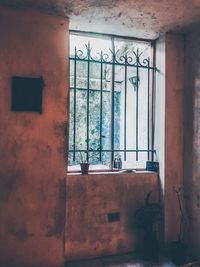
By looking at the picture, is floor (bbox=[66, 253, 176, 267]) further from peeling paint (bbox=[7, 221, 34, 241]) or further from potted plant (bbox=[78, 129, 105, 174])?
potted plant (bbox=[78, 129, 105, 174])

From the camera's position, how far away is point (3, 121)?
3023mm

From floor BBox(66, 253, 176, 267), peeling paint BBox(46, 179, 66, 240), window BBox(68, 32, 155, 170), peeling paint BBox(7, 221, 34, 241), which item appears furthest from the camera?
window BBox(68, 32, 155, 170)

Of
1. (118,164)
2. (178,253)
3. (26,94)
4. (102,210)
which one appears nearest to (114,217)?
(102,210)

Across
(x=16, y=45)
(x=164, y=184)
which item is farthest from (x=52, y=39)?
(x=164, y=184)

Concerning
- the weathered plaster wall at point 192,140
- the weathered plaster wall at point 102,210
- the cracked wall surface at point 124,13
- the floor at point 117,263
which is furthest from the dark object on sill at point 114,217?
the cracked wall surface at point 124,13

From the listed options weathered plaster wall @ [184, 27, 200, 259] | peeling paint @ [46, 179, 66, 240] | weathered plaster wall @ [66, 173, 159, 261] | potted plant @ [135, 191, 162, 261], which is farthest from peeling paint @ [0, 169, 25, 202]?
weathered plaster wall @ [184, 27, 200, 259]

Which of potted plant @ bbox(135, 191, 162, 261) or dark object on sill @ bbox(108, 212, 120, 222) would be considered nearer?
potted plant @ bbox(135, 191, 162, 261)

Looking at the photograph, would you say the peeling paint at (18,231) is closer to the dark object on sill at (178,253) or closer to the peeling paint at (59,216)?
the peeling paint at (59,216)

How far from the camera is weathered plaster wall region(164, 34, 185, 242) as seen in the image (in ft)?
12.2

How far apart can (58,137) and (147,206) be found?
4.84ft

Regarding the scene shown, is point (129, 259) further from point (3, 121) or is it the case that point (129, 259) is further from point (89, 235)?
point (3, 121)

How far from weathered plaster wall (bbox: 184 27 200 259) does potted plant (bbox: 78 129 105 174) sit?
1263mm

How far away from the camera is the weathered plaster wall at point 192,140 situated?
350 cm

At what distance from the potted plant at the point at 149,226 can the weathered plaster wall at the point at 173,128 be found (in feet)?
0.98
